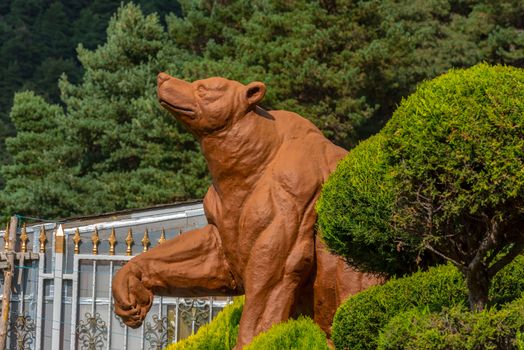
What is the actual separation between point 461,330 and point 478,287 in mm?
324

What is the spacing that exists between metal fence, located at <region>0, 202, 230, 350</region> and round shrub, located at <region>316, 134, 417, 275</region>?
2645 millimetres

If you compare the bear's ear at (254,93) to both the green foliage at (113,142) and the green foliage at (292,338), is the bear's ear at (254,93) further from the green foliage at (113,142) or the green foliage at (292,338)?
the green foliage at (113,142)

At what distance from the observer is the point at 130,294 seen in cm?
583

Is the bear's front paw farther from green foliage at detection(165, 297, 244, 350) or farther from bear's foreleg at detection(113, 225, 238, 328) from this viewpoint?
green foliage at detection(165, 297, 244, 350)

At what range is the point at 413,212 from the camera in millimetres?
4199

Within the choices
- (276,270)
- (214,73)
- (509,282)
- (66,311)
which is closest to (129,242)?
(66,311)

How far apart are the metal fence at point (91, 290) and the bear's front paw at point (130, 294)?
4.64 ft

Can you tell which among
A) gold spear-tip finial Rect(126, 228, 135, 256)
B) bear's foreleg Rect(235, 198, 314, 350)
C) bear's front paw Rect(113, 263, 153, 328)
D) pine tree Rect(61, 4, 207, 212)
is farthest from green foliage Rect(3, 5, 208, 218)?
bear's foreleg Rect(235, 198, 314, 350)

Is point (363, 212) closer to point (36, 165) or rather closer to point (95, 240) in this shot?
point (95, 240)

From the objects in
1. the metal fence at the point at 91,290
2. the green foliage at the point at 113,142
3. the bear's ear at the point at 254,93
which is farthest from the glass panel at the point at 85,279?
the green foliage at the point at 113,142

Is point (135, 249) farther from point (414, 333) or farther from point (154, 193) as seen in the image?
point (154, 193)

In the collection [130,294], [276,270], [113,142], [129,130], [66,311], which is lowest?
[113,142]

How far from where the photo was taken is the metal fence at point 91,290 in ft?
24.4

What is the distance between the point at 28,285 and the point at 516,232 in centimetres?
461
